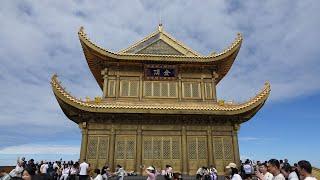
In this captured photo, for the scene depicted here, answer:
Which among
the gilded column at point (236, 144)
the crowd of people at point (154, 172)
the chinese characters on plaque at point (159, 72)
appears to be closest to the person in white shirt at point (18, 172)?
the crowd of people at point (154, 172)

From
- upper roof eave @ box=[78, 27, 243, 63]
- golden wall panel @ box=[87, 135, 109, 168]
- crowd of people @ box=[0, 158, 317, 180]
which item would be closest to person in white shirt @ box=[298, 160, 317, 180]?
crowd of people @ box=[0, 158, 317, 180]

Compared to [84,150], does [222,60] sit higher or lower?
higher

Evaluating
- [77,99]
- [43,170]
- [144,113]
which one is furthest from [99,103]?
[43,170]

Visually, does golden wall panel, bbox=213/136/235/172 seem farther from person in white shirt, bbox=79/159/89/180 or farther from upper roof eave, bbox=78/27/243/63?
person in white shirt, bbox=79/159/89/180

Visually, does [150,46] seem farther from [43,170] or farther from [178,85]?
[43,170]

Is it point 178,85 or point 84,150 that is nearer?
point 84,150

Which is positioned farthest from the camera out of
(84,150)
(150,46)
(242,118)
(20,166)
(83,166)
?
(150,46)

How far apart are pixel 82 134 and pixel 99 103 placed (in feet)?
7.28

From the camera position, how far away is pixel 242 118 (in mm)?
19906

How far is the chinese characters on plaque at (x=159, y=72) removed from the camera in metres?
20.6

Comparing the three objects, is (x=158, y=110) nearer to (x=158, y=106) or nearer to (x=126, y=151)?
(x=158, y=106)

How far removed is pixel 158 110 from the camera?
18141 millimetres

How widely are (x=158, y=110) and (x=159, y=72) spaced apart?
140 inches

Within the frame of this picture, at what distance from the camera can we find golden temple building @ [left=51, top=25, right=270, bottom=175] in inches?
717
